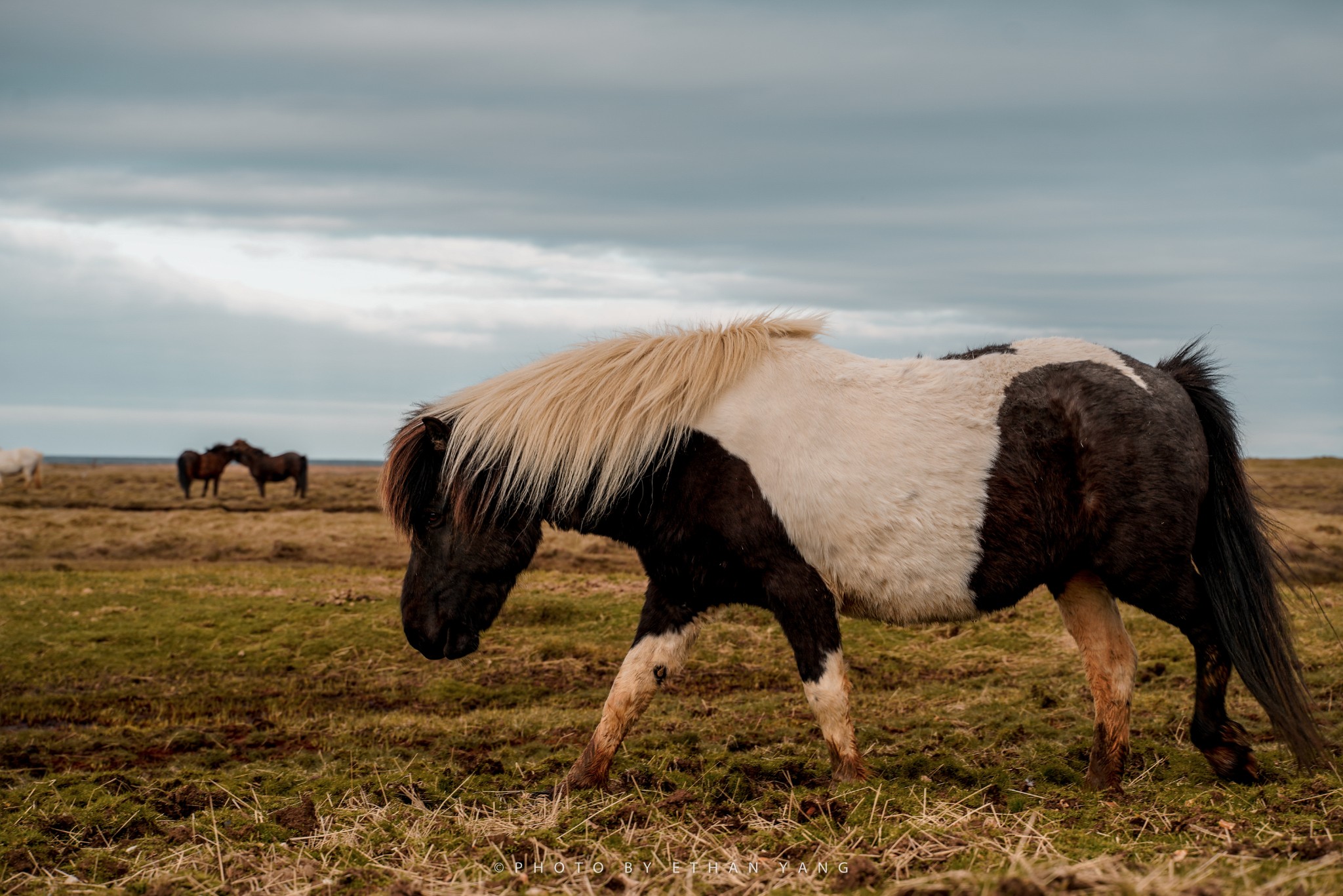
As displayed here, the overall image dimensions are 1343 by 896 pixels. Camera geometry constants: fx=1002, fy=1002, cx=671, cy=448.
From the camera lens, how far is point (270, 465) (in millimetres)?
34219

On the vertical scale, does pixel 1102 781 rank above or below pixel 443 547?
below

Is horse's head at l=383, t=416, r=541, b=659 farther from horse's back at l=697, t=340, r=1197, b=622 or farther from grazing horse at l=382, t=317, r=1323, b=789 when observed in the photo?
horse's back at l=697, t=340, r=1197, b=622

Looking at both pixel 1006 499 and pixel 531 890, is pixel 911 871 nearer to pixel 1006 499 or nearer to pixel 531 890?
pixel 531 890

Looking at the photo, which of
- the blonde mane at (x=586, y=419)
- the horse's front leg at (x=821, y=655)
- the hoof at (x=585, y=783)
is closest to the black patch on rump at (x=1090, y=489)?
the horse's front leg at (x=821, y=655)

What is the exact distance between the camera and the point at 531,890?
10.8ft

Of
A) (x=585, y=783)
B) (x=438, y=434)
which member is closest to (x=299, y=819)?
(x=585, y=783)

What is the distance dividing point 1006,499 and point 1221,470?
4.44 ft

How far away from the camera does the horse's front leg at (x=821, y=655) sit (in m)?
4.56

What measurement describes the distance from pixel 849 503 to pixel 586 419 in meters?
1.34

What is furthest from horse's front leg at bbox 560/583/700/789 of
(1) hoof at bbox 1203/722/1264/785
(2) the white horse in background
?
(2) the white horse in background

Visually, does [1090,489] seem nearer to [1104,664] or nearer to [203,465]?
[1104,664]

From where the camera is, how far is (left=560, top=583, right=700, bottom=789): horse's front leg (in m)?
4.84

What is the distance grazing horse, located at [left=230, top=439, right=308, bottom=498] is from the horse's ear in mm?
30528

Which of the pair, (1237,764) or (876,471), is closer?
(876,471)
